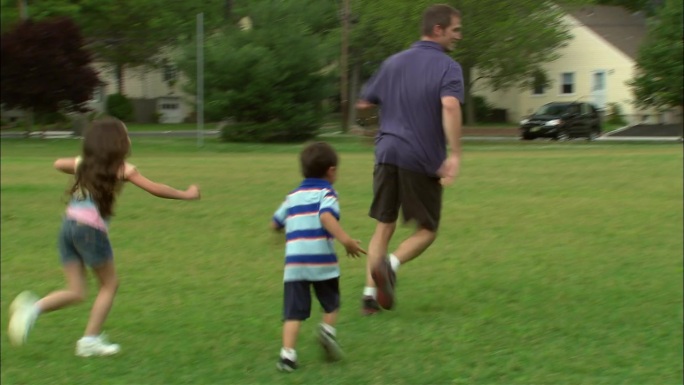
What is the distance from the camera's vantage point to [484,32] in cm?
572

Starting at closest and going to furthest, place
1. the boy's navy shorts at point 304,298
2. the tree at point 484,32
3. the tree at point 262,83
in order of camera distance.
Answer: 1. the boy's navy shorts at point 304,298
2. the tree at point 484,32
3. the tree at point 262,83

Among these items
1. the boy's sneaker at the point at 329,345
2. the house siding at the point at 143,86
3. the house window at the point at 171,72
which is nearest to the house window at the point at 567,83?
the boy's sneaker at the point at 329,345

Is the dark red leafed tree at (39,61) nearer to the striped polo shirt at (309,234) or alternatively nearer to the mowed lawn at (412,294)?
the mowed lawn at (412,294)

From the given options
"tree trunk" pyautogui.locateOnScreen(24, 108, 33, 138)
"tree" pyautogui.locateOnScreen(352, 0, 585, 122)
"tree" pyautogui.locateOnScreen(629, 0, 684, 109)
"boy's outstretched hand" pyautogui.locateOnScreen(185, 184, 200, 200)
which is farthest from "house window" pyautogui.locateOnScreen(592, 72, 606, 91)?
"tree trunk" pyautogui.locateOnScreen(24, 108, 33, 138)

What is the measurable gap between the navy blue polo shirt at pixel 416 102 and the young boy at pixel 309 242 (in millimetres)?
647

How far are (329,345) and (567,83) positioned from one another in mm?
5600

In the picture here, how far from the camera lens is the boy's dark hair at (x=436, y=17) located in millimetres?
5047

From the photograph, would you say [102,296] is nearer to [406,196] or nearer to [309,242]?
[309,242]

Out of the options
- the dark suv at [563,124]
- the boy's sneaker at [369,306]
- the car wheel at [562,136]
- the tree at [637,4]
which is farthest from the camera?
the car wheel at [562,136]

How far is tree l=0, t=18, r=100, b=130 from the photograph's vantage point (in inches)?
790

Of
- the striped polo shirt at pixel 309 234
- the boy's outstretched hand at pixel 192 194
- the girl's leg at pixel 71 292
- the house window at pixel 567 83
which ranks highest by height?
the house window at pixel 567 83

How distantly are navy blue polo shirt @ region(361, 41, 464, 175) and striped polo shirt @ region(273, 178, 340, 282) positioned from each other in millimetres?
686

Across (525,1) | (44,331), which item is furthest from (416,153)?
(44,331)

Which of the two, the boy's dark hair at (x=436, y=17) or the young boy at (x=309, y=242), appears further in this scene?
the boy's dark hair at (x=436, y=17)
